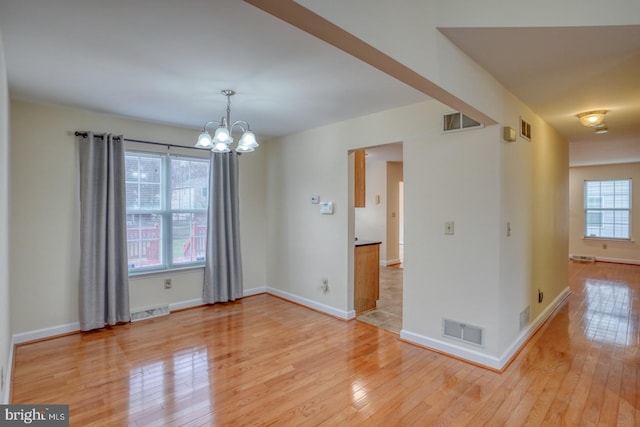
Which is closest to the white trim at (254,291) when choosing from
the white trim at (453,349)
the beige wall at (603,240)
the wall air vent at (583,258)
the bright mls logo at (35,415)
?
the white trim at (453,349)

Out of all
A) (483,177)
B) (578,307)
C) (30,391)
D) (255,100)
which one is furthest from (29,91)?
(578,307)

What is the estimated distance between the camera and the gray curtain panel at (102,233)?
363 centimetres

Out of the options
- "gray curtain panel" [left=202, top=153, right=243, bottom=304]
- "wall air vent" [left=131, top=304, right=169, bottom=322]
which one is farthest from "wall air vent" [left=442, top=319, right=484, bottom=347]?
"wall air vent" [left=131, top=304, right=169, bottom=322]

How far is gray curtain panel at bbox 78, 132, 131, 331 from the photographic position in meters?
3.63

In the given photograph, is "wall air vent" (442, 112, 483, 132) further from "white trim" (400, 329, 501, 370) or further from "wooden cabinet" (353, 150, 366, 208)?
"white trim" (400, 329, 501, 370)

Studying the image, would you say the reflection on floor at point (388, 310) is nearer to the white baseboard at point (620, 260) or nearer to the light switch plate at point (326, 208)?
the light switch plate at point (326, 208)

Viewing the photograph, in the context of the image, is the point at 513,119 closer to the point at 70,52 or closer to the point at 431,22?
the point at 431,22

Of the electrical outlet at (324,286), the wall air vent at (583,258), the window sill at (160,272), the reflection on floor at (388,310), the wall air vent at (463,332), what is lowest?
the reflection on floor at (388,310)

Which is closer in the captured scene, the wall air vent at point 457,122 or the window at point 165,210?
the wall air vent at point 457,122

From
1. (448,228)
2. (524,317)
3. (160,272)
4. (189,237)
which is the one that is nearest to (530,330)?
(524,317)

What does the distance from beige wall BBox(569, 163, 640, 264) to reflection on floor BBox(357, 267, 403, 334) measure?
18.5 feet

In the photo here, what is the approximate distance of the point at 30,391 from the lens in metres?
2.48

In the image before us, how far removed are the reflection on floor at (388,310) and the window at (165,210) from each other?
245 cm

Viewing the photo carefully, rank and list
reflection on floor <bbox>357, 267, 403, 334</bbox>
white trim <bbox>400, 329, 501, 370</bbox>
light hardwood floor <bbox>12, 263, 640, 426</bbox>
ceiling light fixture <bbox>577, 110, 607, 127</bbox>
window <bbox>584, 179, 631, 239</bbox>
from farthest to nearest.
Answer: window <bbox>584, 179, 631, 239</bbox> < reflection on floor <bbox>357, 267, 403, 334</bbox> < ceiling light fixture <bbox>577, 110, 607, 127</bbox> < white trim <bbox>400, 329, 501, 370</bbox> < light hardwood floor <bbox>12, 263, 640, 426</bbox>
